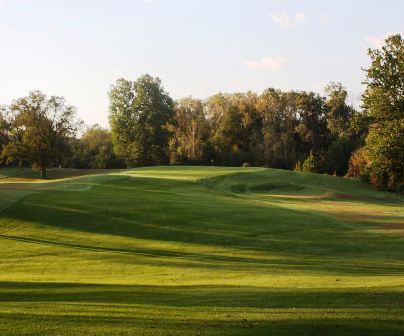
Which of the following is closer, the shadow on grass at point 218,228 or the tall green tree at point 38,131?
the shadow on grass at point 218,228

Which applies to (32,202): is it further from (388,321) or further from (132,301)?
(388,321)

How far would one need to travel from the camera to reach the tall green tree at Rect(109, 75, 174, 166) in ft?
370

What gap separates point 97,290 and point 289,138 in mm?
99292

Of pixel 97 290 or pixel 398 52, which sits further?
pixel 398 52

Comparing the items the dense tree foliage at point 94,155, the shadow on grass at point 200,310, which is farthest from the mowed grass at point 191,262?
the dense tree foliage at point 94,155

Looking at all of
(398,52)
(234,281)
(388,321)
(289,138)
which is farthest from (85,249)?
(289,138)

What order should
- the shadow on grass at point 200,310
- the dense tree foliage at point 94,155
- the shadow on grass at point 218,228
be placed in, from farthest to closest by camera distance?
1. the dense tree foliage at point 94,155
2. the shadow on grass at point 218,228
3. the shadow on grass at point 200,310

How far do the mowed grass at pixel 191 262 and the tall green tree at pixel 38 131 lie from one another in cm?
2697

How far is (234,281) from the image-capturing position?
21.8 metres

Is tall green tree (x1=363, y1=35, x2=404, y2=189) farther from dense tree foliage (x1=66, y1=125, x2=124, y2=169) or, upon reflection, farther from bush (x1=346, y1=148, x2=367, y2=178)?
dense tree foliage (x1=66, y1=125, x2=124, y2=169)

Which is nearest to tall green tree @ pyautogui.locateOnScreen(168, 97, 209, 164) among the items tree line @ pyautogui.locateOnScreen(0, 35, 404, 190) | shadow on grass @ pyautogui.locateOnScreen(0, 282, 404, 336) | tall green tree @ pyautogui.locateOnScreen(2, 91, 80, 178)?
tree line @ pyautogui.locateOnScreen(0, 35, 404, 190)

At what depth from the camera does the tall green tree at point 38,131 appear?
8338 centimetres

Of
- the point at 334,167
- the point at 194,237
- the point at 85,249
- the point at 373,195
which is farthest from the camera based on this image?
the point at 334,167

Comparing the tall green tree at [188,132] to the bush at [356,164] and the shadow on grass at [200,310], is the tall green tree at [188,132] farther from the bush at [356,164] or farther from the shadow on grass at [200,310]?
the shadow on grass at [200,310]
